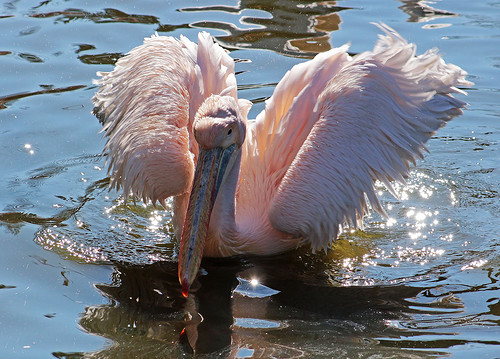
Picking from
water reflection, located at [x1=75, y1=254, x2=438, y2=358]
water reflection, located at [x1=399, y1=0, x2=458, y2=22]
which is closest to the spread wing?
water reflection, located at [x1=75, y1=254, x2=438, y2=358]

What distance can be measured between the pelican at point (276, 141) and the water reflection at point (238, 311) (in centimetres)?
25

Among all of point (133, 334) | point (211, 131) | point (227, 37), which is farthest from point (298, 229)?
point (227, 37)

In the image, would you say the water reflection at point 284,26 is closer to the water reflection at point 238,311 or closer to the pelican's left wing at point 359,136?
the pelican's left wing at point 359,136

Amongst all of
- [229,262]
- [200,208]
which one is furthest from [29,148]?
[200,208]

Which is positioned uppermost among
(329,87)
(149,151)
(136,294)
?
(329,87)

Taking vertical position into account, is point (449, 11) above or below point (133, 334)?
above

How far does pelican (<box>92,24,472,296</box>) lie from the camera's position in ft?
15.6

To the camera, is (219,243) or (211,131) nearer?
(211,131)

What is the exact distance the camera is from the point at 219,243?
4957 millimetres

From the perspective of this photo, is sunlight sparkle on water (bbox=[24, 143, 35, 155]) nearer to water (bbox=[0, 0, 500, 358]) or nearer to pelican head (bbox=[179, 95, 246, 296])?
water (bbox=[0, 0, 500, 358])

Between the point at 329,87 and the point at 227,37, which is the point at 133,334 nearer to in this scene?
the point at 329,87

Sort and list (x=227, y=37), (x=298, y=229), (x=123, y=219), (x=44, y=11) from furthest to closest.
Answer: (x=44, y=11) → (x=227, y=37) → (x=123, y=219) → (x=298, y=229)

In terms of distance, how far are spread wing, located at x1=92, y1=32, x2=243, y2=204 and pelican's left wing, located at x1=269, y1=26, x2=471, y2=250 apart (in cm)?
66

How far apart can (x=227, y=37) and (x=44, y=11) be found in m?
2.26
